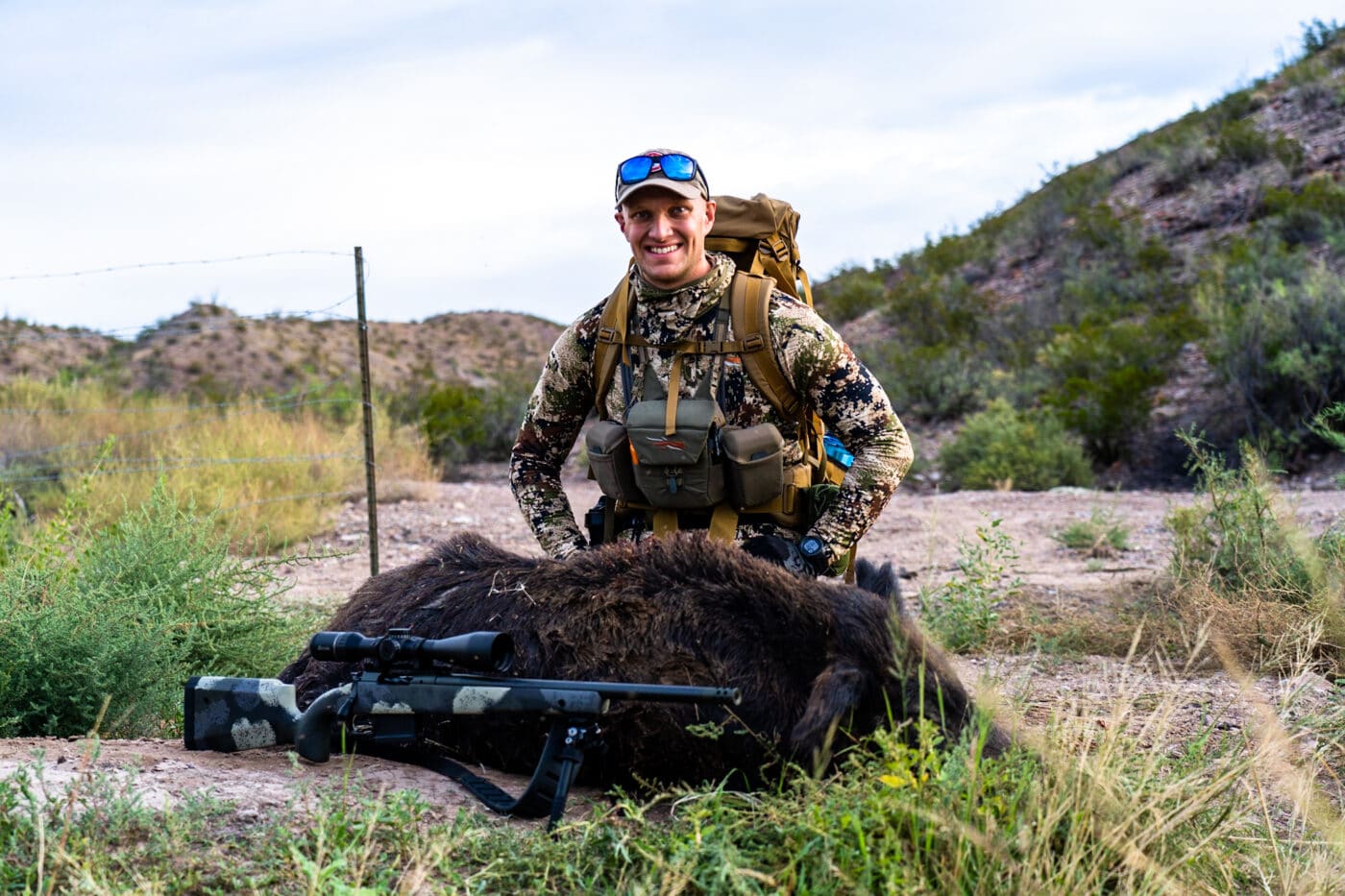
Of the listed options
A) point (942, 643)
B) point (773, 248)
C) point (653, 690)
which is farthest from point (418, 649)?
point (942, 643)

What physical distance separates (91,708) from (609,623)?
7.01 feet

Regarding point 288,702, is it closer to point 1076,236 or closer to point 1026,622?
point 1026,622

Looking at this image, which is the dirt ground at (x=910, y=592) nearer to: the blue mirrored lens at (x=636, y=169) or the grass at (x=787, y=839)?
the grass at (x=787, y=839)

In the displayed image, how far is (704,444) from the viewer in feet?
14.4

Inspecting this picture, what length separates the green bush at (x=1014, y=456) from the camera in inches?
535

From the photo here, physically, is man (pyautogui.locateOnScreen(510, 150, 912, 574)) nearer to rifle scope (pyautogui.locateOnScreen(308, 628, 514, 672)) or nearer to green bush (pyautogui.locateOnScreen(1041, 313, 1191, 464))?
rifle scope (pyautogui.locateOnScreen(308, 628, 514, 672))

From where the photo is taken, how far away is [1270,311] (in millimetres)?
13742

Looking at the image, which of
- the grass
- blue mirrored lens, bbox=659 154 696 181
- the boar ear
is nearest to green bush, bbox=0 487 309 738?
the grass

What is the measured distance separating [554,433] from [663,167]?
1292 mm

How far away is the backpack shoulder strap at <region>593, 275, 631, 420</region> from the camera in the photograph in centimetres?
473

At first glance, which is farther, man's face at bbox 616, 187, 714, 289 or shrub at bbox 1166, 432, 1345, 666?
shrub at bbox 1166, 432, 1345, 666

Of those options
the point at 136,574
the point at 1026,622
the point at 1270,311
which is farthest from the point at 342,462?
the point at 1270,311

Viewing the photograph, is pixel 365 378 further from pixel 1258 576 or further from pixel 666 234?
pixel 1258 576

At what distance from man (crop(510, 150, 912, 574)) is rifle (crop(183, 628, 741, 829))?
4.51ft
